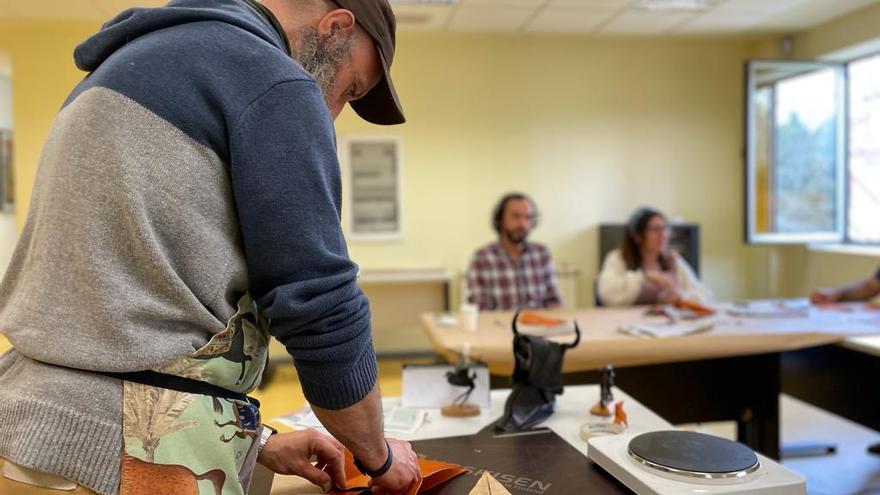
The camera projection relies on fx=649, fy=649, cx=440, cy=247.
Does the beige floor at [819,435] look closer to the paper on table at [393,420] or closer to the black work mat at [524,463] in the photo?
the paper on table at [393,420]

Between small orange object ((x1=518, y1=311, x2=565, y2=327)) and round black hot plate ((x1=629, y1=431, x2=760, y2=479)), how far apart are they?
1.64m

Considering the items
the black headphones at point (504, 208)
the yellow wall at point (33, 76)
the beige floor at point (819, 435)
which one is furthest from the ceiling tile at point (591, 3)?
the yellow wall at point (33, 76)

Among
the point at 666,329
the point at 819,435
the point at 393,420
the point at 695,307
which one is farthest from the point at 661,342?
the point at 819,435

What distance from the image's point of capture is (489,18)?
15.6 ft

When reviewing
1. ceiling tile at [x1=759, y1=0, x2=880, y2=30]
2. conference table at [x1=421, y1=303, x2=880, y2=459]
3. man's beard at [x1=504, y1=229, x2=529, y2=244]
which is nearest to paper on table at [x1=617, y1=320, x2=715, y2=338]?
conference table at [x1=421, y1=303, x2=880, y2=459]

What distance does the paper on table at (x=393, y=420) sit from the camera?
4.39 ft

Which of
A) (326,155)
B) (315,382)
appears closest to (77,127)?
(326,155)

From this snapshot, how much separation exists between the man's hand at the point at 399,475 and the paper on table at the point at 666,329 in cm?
177

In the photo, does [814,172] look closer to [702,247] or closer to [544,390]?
[702,247]

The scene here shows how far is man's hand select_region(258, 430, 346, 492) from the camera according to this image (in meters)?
1.02

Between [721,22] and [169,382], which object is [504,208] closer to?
[721,22]

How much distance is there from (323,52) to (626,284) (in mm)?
2897

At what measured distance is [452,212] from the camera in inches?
207

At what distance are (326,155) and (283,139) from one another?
0.05m
